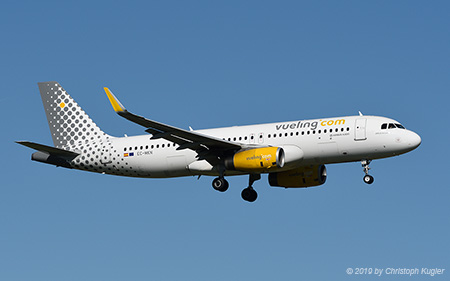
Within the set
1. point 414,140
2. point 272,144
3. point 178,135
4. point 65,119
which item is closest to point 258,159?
point 272,144

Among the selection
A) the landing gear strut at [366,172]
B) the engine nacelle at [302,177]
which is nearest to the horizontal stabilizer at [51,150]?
the engine nacelle at [302,177]

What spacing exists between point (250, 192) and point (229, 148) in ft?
16.0

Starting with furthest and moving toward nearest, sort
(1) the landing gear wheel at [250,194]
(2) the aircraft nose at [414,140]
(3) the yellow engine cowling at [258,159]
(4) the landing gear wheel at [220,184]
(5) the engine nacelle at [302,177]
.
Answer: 1. (1) the landing gear wheel at [250,194]
2. (5) the engine nacelle at [302,177]
3. (4) the landing gear wheel at [220,184]
4. (3) the yellow engine cowling at [258,159]
5. (2) the aircraft nose at [414,140]

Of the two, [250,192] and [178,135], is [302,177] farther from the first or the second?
[178,135]

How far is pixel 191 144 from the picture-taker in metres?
46.0

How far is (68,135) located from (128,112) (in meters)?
13.6

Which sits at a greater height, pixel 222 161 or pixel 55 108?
pixel 55 108

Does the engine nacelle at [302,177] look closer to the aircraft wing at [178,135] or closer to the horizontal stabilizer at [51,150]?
the aircraft wing at [178,135]

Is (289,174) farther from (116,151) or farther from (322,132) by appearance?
(116,151)

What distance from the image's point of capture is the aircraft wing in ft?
134

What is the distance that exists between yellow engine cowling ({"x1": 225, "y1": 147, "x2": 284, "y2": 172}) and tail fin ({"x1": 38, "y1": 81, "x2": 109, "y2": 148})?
10540 millimetres

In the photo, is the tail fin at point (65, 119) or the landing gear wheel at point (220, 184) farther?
the tail fin at point (65, 119)

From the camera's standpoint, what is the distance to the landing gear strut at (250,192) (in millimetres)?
50375

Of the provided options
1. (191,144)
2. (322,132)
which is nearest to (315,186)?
(322,132)
